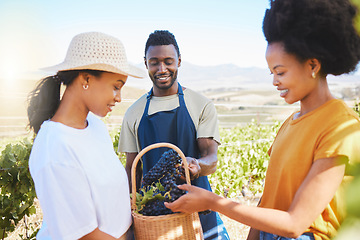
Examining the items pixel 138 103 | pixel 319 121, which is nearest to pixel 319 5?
pixel 319 121

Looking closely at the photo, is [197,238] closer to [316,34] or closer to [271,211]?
[271,211]

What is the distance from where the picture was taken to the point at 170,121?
87.4 inches

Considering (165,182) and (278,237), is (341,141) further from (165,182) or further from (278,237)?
(165,182)

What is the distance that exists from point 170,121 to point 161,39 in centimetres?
59

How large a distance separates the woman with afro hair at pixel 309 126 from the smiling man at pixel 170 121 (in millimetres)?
819

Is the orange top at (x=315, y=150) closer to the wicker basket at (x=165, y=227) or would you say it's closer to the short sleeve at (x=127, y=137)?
the wicker basket at (x=165, y=227)

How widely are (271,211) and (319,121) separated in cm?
39

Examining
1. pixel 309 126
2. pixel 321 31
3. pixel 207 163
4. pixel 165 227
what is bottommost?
pixel 165 227

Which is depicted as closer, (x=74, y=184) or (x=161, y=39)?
(x=74, y=184)

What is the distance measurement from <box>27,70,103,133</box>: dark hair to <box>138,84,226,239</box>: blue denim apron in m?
0.79

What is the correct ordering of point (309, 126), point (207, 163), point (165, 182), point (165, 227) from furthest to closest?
point (207, 163)
point (165, 182)
point (165, 227)
point (309, 126)

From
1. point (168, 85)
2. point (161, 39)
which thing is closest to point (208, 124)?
point (168, 85)

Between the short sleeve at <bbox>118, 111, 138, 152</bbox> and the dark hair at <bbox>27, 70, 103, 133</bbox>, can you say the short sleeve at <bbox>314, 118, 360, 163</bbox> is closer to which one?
the dark hair at <bbox>27, 70, 103, 133</bbox>

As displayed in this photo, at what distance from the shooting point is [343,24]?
3.74ft
